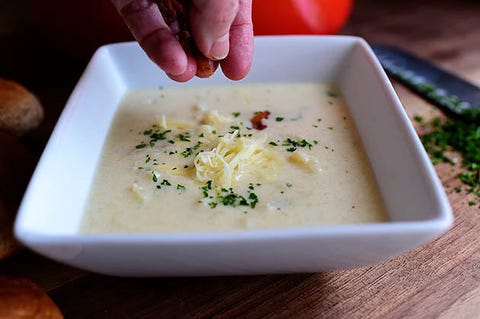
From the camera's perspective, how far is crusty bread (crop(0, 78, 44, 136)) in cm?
153

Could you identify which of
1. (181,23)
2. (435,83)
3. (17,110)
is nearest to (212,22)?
(181,23)

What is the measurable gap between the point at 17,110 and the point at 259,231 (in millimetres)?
939

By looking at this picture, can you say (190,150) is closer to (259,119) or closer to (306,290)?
(259,119)

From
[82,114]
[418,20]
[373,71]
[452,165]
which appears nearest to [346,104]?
[373,71]

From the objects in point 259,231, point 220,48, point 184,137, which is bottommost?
point 184,137

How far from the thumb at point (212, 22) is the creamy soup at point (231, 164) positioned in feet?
0.83

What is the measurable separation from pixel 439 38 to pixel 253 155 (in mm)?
1421

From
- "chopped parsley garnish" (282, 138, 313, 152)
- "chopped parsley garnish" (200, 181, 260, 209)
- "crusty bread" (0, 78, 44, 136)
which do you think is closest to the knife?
"chopped parsley garnish" (282, 138, 313, 152)

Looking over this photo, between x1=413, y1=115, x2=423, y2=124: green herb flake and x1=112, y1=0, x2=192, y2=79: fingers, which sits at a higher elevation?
x1=112, y1=0, x2=192, y2=79: fingers

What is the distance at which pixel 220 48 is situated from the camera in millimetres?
1170

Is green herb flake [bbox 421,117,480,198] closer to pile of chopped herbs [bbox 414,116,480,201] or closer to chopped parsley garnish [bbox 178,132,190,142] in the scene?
pile of chopped herbs [bbox 414,116,480,201]

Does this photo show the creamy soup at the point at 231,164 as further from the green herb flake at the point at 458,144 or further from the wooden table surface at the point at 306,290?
the green herb flake at the point at 458,144

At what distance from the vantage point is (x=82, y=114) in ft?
4.39

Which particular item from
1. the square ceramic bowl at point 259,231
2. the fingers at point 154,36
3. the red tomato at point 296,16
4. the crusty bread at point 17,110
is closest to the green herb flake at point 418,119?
the square ceramic bowl at point 259,231
